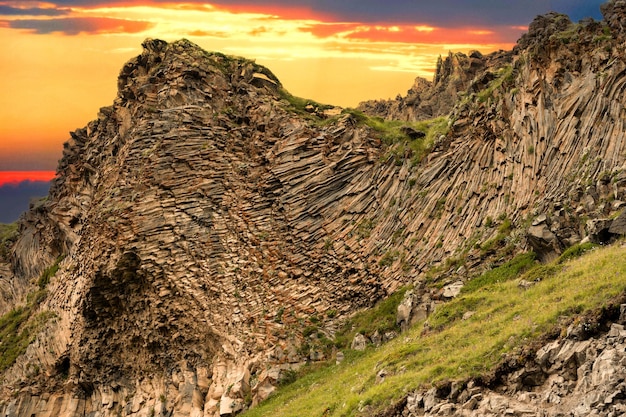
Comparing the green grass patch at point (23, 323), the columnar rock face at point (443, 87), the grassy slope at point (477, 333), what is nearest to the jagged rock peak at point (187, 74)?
the green grass patch at point (23, 323)

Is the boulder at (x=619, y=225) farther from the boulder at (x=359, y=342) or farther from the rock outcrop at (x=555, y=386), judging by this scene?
the boulder at (x=359, y=342)

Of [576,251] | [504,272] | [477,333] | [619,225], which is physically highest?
[619,225]

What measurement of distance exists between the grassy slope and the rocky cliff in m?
3.92

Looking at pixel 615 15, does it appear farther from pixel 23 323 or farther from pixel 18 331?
pixel 18 331

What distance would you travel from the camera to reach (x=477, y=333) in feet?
85.1

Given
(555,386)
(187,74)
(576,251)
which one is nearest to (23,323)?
(187,74)

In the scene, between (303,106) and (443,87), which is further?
(443,87)

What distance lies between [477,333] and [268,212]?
25274 mm

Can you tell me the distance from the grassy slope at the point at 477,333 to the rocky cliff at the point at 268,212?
3921mm

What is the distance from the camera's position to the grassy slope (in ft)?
74.3

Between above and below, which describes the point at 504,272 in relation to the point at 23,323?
above

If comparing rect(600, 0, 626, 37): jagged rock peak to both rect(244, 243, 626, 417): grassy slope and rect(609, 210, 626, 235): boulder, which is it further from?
rect(244, 243, 626, 417): grassy slope

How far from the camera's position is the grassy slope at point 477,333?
74.3ft

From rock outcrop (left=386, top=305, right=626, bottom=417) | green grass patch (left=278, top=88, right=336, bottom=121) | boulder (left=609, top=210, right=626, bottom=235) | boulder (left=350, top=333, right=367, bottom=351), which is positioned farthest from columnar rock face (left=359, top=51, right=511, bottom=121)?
rock outcrop (left=386, top=305, right=626, bottom=417)
